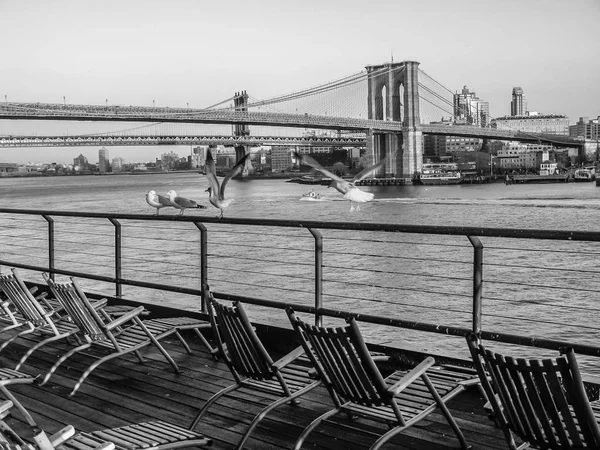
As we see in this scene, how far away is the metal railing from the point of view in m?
4.74

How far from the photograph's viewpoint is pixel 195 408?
3771mm

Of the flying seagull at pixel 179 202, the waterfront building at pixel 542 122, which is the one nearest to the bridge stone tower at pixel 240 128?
the flying seagull at pixel 179 202

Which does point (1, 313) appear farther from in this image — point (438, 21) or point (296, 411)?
point (438, 21)

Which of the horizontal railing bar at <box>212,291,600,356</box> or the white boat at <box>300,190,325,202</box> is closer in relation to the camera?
the horizontal railing bar at <box>212,291,600,356</box>

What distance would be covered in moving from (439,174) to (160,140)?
123 ft

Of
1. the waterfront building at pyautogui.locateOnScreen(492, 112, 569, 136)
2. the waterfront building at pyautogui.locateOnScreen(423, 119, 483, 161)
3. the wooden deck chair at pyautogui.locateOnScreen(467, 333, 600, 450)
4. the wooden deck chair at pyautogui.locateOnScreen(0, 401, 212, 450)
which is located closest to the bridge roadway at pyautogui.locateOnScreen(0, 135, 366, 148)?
the wooden deck chair at pyautogui.locateOnScreen(0, 401, 212, 450)

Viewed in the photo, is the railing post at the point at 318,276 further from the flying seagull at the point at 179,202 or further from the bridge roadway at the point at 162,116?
the bridge roadway at the point at 162,116

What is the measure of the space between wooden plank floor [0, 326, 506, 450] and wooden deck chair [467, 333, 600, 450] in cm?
71

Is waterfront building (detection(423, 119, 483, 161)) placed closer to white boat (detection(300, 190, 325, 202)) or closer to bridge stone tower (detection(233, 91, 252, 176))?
bridge stone tower (detection(233, 91, 252, 176))

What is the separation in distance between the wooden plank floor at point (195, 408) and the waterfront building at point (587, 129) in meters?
130

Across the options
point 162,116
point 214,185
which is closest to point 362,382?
point 214,185

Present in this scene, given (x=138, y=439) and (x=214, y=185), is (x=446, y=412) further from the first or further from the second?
(x=214, y=185)

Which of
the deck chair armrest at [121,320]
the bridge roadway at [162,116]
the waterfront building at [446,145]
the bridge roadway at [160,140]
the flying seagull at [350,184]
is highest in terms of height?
the bridge roadway at [162,116]

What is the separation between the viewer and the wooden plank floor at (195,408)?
10.8 feet
